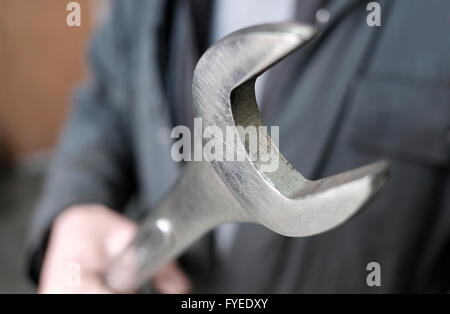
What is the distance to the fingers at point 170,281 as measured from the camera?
1.61ft

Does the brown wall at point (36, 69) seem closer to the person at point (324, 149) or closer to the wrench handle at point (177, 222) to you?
the person at point (324, 149)

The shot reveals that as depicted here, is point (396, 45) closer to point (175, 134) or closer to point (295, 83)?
point (295, 83)

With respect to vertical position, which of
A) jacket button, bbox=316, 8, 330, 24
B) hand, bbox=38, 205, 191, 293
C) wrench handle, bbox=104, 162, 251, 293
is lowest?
hand, bbox=38, 205, 191, 293

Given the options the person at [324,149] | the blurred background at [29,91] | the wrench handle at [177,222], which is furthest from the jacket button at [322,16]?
the blurred background at [29,91]

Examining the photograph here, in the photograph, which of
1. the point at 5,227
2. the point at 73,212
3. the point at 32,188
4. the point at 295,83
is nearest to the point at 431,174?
the point at 295,83

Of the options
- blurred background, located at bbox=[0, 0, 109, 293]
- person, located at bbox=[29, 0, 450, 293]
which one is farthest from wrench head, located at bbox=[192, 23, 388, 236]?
blurred background, located at bbox=[0, 0, 109, 293]

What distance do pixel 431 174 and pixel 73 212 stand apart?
37 centimetres

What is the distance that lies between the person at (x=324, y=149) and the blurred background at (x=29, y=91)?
100 cm

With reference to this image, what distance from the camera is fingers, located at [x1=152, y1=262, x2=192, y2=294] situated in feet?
1.61

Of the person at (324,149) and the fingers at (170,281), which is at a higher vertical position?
the person at (324,149)

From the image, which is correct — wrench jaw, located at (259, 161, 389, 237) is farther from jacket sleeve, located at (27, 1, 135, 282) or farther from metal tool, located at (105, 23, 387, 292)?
jacket sleeve, located at (27, 1, 135, 282)

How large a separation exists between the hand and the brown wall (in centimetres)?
115

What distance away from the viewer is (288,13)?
517 mm
